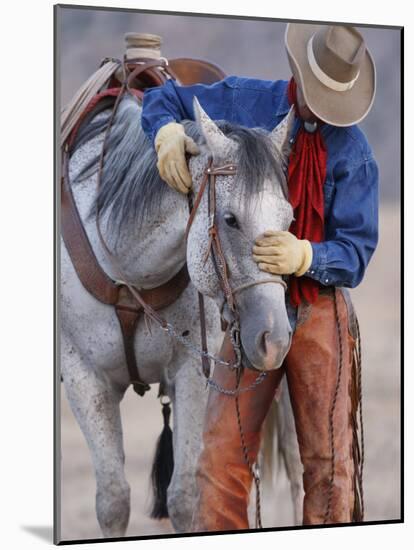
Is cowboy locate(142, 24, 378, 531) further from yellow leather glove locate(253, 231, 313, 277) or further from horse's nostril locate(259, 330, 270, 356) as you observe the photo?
horse's nostril locate(259, 330, 270, 356)

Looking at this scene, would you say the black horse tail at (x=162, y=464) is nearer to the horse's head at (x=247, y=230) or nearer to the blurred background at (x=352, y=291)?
the blurred background at (x=352, y=291)

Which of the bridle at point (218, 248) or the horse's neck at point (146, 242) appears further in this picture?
the horse's neck at point (146, 242)

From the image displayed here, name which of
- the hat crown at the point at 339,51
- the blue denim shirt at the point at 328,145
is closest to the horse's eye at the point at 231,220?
the blue denim shirt at the point at 328,145

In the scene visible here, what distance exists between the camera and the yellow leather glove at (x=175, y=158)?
4.11 m

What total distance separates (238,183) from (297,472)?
3.64 feet

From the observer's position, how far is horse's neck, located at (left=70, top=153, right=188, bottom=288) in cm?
416

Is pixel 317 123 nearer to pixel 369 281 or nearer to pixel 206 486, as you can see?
pixel 369 281

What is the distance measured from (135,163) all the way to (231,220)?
44cm

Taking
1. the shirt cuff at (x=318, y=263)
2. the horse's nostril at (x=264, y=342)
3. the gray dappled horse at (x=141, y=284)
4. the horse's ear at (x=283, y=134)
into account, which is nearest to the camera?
→ the horse's nostril at (x=264, y=342)

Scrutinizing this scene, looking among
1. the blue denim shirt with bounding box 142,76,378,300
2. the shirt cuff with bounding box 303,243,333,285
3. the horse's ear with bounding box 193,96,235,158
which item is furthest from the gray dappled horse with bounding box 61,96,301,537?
the shirt cuff with bounding box 303,243,333,285

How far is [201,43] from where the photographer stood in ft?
14.6

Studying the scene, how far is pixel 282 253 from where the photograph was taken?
4.09 metres

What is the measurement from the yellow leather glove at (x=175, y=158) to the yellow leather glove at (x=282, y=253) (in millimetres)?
296

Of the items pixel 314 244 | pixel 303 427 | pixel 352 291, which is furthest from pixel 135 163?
pixel 303 427
